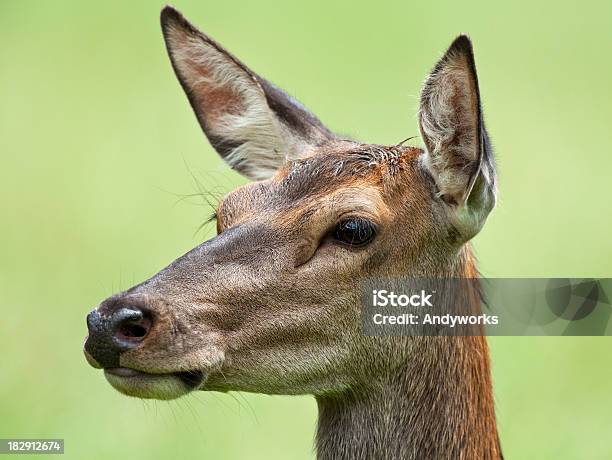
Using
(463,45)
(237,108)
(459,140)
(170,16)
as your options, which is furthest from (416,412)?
(170,16)

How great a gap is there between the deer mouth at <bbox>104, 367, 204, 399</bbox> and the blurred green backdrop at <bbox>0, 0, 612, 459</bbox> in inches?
74.8

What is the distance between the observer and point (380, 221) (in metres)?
7.79

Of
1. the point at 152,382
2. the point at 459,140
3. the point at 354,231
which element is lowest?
the point at 152,382

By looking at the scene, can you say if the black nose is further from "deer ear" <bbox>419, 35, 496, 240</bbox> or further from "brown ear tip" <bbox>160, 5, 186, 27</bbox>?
"brown ear tip" <bbox>160, 5, 186, 27</bbox>

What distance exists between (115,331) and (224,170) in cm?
257

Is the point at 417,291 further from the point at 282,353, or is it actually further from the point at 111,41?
the point at 111,41

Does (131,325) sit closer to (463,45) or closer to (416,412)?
(416,412)

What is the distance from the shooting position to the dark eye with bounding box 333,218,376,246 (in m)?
7.70

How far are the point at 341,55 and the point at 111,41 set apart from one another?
11.7 ft

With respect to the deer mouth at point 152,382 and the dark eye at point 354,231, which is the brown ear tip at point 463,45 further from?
the deer mouth at point 152,382

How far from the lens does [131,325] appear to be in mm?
7082

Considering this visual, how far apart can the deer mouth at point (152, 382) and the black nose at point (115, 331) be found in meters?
0.07
